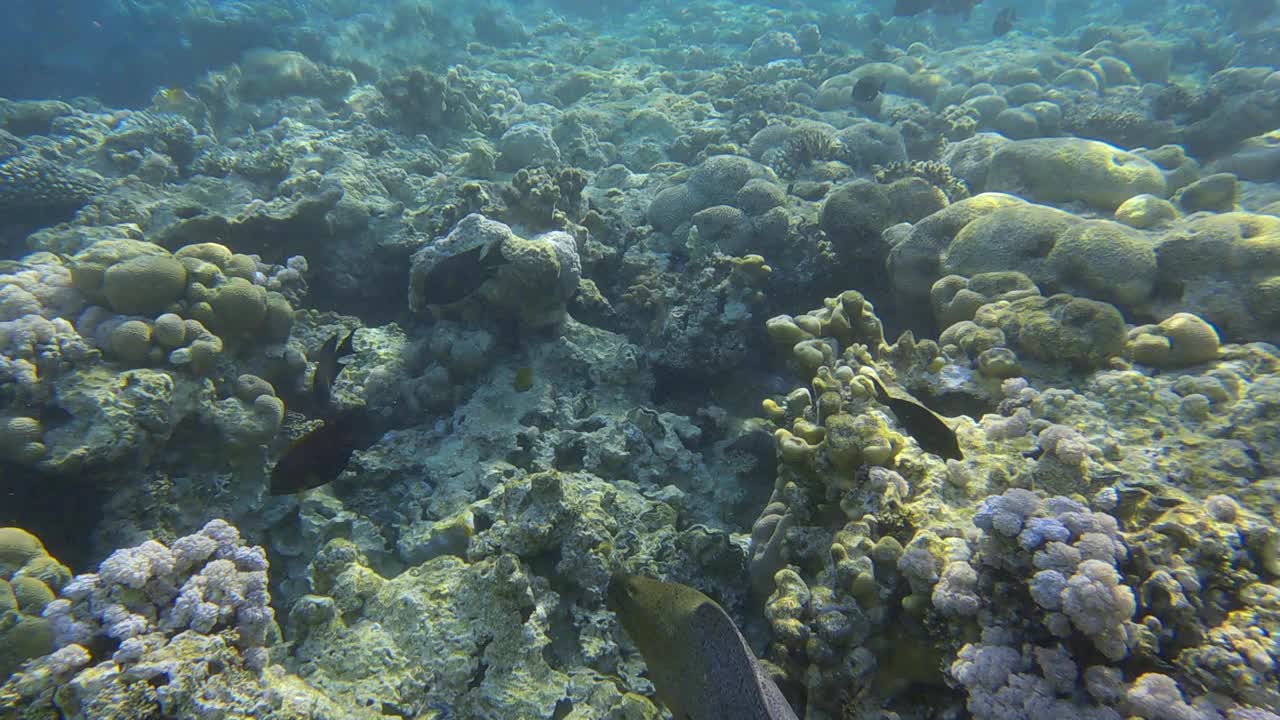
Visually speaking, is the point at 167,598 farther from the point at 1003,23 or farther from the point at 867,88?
the point at 1003,23

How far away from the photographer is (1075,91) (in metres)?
12.1

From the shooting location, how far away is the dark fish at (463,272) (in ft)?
15.6

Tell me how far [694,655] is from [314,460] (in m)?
2.95

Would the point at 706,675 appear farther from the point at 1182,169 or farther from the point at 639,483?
the point at 1182,169

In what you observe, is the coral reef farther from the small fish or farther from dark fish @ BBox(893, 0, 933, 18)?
dark fish @ BBox(893, 0, 933, 18)

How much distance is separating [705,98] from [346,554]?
1233 cm

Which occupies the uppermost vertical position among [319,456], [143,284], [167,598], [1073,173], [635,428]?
[143,284]

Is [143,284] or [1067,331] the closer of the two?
[1067,331]

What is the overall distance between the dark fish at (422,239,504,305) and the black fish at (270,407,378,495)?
1.53 m

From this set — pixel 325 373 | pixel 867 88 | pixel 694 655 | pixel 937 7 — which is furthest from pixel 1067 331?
pixel 937 7

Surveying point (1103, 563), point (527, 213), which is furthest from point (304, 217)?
point (1103, 563)

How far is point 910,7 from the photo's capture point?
1941 centimetres

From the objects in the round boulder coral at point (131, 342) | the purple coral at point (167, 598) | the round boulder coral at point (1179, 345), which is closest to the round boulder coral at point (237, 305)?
the round boulder coral at point (131, 342)

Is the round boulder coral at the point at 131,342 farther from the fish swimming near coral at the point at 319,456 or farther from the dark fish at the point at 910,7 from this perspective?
the dark fish at the point at 910,7
